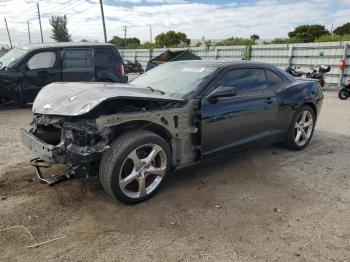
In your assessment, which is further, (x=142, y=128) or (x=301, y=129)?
(x=301, y=129)

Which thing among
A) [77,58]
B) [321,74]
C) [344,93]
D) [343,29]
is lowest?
[344,93]

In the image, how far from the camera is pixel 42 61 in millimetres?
8594

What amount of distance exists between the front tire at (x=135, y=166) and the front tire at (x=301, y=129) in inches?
97.1

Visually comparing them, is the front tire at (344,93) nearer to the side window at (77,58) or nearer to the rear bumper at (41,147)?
the side window at (77,58)

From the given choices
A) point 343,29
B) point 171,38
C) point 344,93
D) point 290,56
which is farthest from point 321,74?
point 171,38

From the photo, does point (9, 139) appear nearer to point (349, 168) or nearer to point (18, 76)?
point (18, 76)

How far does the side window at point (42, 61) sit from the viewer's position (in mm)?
8492

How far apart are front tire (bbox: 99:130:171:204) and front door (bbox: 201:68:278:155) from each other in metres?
0.62

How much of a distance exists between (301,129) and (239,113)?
1.71m

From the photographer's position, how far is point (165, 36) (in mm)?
47656

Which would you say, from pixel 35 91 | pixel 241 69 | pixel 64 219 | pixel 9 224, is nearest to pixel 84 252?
pixel 64 219

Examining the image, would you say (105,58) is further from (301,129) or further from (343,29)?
(343,29)

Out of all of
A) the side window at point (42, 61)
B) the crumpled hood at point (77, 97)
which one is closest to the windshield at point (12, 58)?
the side window at point (42, 61)

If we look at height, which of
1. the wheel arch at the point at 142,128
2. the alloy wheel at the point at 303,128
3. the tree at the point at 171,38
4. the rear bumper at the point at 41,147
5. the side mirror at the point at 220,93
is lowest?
the alloy wheel at the point at 303,128
